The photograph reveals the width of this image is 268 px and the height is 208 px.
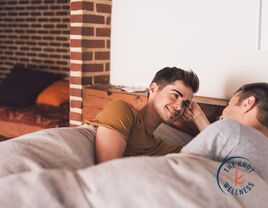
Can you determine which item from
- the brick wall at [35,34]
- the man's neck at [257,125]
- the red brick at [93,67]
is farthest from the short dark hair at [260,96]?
the brick wall at [35,34]

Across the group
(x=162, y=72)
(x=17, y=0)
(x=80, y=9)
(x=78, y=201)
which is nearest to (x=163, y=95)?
(x=162, y=72)

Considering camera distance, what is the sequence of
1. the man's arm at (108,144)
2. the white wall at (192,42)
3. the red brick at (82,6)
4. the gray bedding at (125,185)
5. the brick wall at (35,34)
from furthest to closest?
the brick wall at (35,34) → the red brick at (82,6) → the white wall at (192,42) → the man's arm at (108,144) → the gray bedding at (125,185)

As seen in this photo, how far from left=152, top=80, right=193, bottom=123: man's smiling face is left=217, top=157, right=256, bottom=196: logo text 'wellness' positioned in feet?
1.89

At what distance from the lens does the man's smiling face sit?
179 centimetres

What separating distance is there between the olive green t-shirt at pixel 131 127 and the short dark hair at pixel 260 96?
1.50ft

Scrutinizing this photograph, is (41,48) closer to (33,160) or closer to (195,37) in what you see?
(195,37)

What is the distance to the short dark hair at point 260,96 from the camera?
1.56 m

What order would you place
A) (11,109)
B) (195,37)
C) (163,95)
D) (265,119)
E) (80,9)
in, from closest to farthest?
(265,119) < (163,95) < (195,37) < (80,9) < (11,109)

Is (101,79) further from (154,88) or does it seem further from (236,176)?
(236,176)

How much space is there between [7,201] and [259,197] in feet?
2.57

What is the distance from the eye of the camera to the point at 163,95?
1808 millimetres

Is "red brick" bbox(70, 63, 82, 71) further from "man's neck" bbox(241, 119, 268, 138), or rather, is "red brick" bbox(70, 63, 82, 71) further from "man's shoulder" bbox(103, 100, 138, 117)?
"man's neck" bbox(241, 119, 268, 138)

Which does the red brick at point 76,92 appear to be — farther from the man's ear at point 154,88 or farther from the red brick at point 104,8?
the man's ear at point 154,88

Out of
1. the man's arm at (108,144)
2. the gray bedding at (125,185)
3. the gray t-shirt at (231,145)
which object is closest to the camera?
the gray bedding at (125,185)
